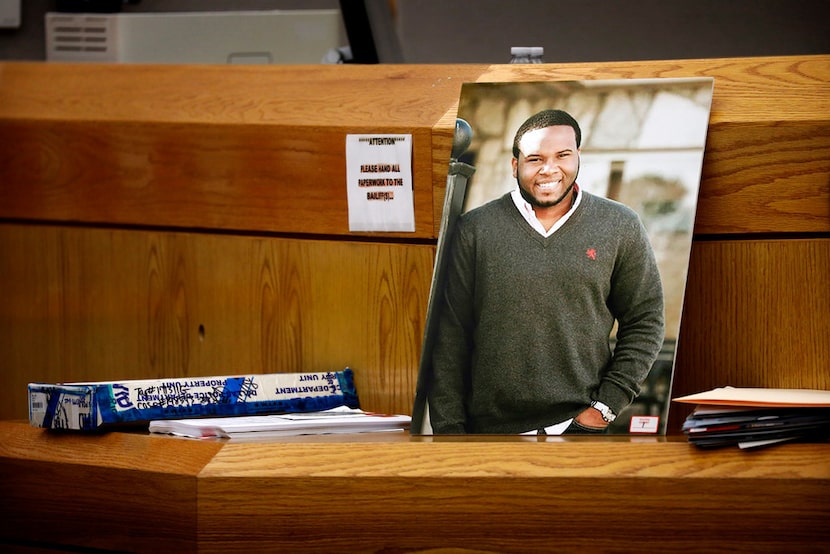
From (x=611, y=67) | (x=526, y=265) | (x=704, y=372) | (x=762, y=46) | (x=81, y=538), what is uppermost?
(x=762, y=46)

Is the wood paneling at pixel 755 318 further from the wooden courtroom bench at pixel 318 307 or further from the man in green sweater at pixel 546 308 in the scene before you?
the man in green sweater at pixel 546 308

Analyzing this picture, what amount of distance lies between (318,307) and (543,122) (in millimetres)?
459

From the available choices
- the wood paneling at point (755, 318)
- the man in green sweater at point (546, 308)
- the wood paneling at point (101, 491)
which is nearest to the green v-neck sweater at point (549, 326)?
the man in green sweater at point (546, 308)

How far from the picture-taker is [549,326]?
1.21 metres

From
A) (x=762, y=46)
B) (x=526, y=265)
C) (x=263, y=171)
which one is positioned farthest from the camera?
(x=762, y=46)

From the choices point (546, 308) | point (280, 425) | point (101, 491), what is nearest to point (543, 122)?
point (546, 308)

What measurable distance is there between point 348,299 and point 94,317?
1.55ft

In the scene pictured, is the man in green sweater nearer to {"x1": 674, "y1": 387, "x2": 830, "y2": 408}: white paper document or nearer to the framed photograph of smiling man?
the framed photograph of smiling man

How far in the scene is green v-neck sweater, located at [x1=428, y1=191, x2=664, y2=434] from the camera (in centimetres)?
119

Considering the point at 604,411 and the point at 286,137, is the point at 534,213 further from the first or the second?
the point at 286,137

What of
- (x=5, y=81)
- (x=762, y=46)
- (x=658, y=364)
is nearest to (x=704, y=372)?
(x=658, y=364)

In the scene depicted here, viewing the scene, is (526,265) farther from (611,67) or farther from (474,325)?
(611,67)

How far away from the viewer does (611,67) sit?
135cm

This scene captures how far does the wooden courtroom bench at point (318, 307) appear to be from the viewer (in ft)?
3.18
